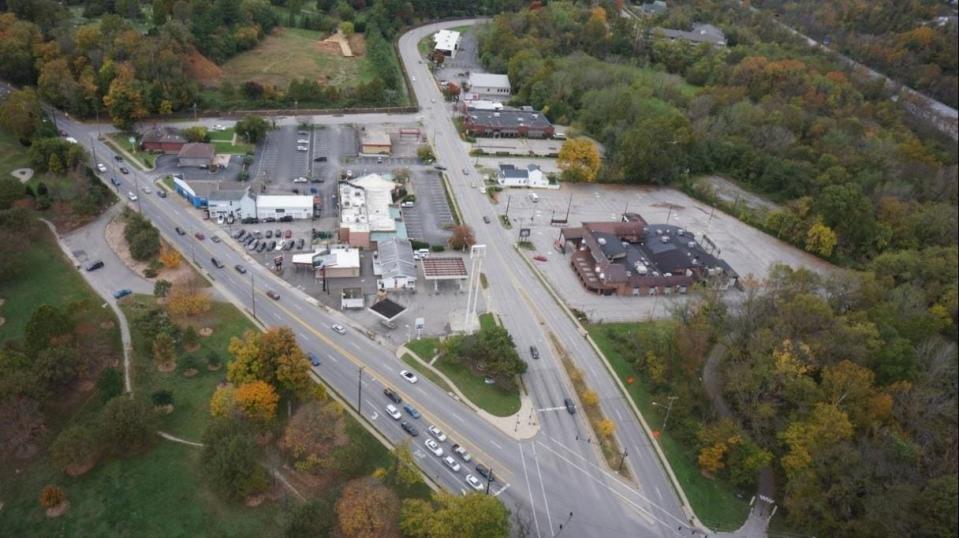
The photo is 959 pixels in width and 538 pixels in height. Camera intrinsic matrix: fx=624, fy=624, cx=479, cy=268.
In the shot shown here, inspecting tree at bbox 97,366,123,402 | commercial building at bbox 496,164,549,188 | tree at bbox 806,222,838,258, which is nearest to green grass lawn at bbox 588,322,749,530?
tree at bbox 806,222,838,258

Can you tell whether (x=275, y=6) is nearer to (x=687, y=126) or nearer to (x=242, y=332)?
(x=687, y=126)

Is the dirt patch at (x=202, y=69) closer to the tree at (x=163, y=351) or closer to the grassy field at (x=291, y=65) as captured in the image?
the grassy field at (x=291, y=65)

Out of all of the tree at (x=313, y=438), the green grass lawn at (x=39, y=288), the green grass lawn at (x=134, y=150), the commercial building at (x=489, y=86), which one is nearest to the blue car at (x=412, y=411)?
the tree at (x=313, y=438)

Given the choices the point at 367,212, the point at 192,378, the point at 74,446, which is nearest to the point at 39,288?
the point at 192,378

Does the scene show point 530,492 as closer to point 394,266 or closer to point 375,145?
point 394,266

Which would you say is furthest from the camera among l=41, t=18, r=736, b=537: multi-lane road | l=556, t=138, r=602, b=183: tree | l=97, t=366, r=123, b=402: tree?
l=556, t=138, r=602, b=183: tree

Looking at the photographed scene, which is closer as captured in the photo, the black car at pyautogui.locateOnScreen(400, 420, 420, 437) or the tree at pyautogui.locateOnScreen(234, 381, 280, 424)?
the tree at pyautogui.locateOnScreen(234, 381, 280, 424)

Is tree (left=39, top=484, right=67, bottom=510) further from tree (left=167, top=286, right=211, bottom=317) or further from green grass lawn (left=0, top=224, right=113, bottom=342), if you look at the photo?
green grass lawn (left=0, top=224, right=113, bottom=342)
